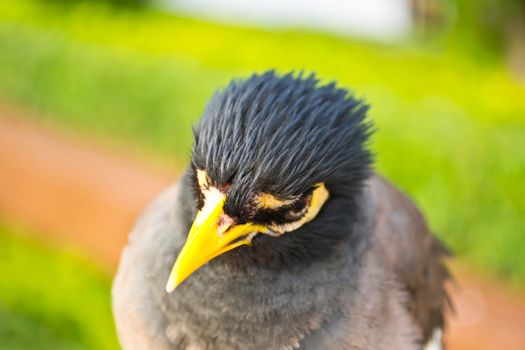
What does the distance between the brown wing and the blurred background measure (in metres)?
1.31

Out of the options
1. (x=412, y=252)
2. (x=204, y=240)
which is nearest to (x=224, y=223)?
(x=204, y=240)

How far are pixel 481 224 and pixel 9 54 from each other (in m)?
4.48

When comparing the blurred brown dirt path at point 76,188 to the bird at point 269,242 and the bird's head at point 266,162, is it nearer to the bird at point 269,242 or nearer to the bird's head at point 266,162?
the bird at point 269,242

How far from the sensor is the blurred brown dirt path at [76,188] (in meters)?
5.07

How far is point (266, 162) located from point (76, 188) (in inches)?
150

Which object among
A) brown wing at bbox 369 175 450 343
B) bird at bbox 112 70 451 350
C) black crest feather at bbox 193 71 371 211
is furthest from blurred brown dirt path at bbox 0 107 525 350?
black crest feather at bbox 193 71 371 211

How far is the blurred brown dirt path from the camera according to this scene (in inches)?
200

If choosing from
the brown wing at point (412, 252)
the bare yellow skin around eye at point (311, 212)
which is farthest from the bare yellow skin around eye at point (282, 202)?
the brown wing at point (412, 252)

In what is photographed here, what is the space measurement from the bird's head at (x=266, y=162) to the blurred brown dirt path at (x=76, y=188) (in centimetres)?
256

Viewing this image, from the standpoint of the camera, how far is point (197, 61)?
5.89m

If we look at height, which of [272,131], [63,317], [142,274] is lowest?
[63,317]

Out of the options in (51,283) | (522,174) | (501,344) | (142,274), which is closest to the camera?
(142,274)

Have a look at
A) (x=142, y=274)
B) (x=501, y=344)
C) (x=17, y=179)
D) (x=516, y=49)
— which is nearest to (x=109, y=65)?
(x=17, y=179)

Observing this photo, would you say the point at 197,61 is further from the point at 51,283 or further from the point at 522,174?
the point at 522,174
